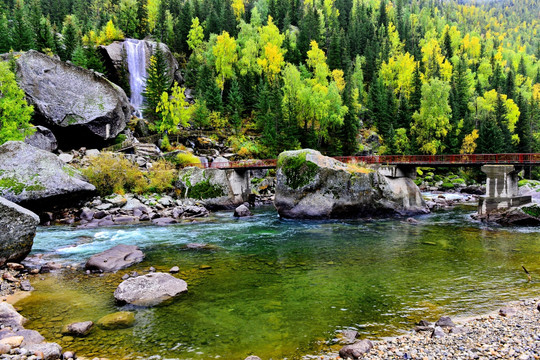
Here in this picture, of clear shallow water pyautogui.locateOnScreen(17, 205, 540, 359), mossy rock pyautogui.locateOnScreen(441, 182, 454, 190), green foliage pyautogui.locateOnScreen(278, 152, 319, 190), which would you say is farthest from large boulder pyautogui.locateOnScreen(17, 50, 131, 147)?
mossy rock pyautogui.locateOnScreen(441, 182, 454, 190)

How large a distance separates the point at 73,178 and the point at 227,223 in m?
13.7

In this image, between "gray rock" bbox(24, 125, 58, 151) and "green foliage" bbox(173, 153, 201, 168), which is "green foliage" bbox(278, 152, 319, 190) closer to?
"green foliage" bbox(173, 153, 201, 168)

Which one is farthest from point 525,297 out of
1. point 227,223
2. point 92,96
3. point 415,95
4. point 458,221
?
point 415,95

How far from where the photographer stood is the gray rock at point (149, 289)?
1084 cm

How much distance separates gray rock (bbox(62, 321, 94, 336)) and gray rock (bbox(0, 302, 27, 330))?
1143mm

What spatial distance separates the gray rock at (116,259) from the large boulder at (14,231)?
9.92 ft

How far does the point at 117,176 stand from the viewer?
109 ft

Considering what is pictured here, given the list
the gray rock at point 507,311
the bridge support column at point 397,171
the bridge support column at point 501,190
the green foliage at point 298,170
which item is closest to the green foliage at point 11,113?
the green foliage at point 298,170

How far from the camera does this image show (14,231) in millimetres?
14102

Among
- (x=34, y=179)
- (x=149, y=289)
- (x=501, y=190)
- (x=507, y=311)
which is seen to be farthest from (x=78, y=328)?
(x=501, y=190)

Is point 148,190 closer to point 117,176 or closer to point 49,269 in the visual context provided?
point 117,176

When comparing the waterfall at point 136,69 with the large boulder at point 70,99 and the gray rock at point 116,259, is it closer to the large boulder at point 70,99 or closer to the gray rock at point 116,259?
the large boulder at point 70,99

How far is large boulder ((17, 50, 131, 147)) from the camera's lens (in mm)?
38844

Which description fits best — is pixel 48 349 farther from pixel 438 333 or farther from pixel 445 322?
pixel 445 322
